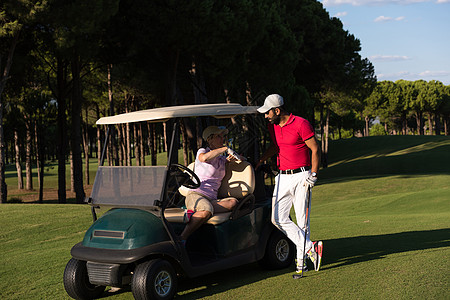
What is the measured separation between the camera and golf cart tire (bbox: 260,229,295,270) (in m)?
6.32

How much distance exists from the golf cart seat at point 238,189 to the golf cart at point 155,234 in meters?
0.01

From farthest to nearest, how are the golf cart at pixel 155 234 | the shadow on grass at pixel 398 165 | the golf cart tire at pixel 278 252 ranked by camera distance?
the shadow on grass at pixel 398 165 → the golf cart tire at pixel 278 252 → the golf cart at pixel 155 234

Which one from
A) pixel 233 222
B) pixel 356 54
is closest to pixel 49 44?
pixel 233 222

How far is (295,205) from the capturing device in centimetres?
615

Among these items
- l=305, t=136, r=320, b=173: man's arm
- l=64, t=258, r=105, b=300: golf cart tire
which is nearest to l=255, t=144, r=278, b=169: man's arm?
l=305, t=136, r=320, b=173: man's arm

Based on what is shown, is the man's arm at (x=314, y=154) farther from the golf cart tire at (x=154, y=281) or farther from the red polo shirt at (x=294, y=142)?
the golf cart tire at (x=154, y=281)

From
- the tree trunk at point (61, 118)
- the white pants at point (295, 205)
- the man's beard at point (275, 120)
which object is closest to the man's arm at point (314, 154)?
the white pants at point (295, 205)

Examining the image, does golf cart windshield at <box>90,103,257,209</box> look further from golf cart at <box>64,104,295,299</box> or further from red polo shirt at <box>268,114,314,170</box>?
red polo shirt at <box>268,114,314,170</box>

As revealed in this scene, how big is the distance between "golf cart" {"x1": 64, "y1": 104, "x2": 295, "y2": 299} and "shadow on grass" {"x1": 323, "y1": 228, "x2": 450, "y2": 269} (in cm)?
112

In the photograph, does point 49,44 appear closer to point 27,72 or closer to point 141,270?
point 27,72

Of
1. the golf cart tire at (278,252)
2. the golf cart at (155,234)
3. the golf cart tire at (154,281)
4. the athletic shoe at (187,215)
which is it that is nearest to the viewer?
the golf cart tire at (154,281)

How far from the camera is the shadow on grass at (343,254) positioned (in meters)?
5.76

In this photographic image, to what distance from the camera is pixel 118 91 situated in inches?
1196

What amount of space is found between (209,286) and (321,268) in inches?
56.8
